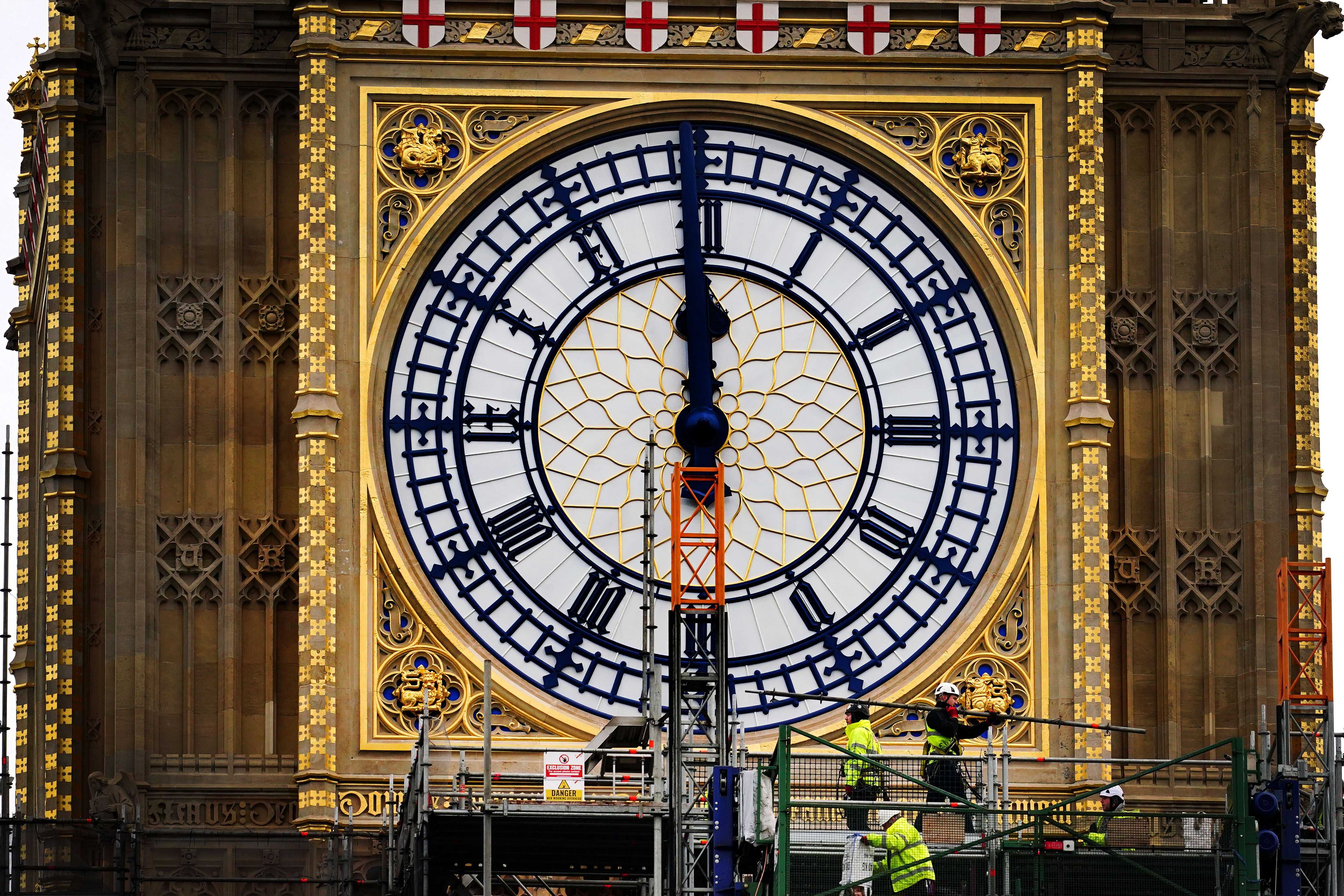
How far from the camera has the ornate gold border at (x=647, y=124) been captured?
3872cm

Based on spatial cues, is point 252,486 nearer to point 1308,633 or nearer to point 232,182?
point 232,182

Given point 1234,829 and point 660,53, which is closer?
point 1234,829

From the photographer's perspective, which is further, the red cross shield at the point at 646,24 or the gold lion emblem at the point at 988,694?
the red cross shield at the point at 646,24

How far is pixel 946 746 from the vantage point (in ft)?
118

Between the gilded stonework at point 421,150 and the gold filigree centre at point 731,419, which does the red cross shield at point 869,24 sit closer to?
the gold filigree centre at point 731,419

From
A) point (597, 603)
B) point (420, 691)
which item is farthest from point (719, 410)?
point (420, 691)

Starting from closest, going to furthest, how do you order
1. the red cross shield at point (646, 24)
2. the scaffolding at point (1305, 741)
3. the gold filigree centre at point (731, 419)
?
1. the scaffolding at point (1305, 741)
2. the gold filigree centre at point (731, 419)
3. the red cross shield at point (646, 24)

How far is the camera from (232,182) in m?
39.7

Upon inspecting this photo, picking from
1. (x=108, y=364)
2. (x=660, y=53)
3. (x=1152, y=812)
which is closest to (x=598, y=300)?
(x=660, y=53)

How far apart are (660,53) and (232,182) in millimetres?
5013

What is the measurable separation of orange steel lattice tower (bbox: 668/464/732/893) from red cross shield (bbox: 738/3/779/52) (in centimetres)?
498

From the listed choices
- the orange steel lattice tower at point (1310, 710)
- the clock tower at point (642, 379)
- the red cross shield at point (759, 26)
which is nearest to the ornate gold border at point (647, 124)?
the clock tower at point (642, 379)

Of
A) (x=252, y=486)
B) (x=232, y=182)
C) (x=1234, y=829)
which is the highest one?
(x=232, y=182)

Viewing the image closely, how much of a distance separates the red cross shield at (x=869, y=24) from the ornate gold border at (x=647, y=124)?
2.35 feet
